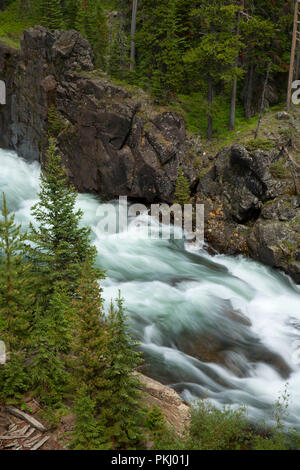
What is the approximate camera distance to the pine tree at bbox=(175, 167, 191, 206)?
72.6ft

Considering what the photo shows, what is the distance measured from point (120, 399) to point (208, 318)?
26.1 ft

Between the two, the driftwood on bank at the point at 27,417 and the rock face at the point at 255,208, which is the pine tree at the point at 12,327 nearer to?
the driftwood on bank at the point at 27,417

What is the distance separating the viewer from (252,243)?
19.6 m

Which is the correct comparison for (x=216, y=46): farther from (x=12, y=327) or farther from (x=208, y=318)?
(x=12, y=327)

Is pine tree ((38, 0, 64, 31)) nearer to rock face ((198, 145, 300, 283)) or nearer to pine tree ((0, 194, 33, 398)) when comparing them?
rock face ((198, 145, 300, 283))

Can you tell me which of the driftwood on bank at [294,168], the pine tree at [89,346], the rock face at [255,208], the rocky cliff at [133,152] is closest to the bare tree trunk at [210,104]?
the rocky cliff at [133,152]

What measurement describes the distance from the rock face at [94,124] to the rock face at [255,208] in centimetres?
284

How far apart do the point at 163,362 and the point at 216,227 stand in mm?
10642

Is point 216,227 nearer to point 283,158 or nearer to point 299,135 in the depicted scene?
point 283,158

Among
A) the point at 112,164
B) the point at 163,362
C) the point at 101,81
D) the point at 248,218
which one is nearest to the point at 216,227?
the point at 248,218

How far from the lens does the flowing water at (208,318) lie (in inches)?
460

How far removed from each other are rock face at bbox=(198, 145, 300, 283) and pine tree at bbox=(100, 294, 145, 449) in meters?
12.9

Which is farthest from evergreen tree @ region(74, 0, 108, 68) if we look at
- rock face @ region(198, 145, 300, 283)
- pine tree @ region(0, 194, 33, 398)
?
pine tree @ region(0, 194, 33, 398)
